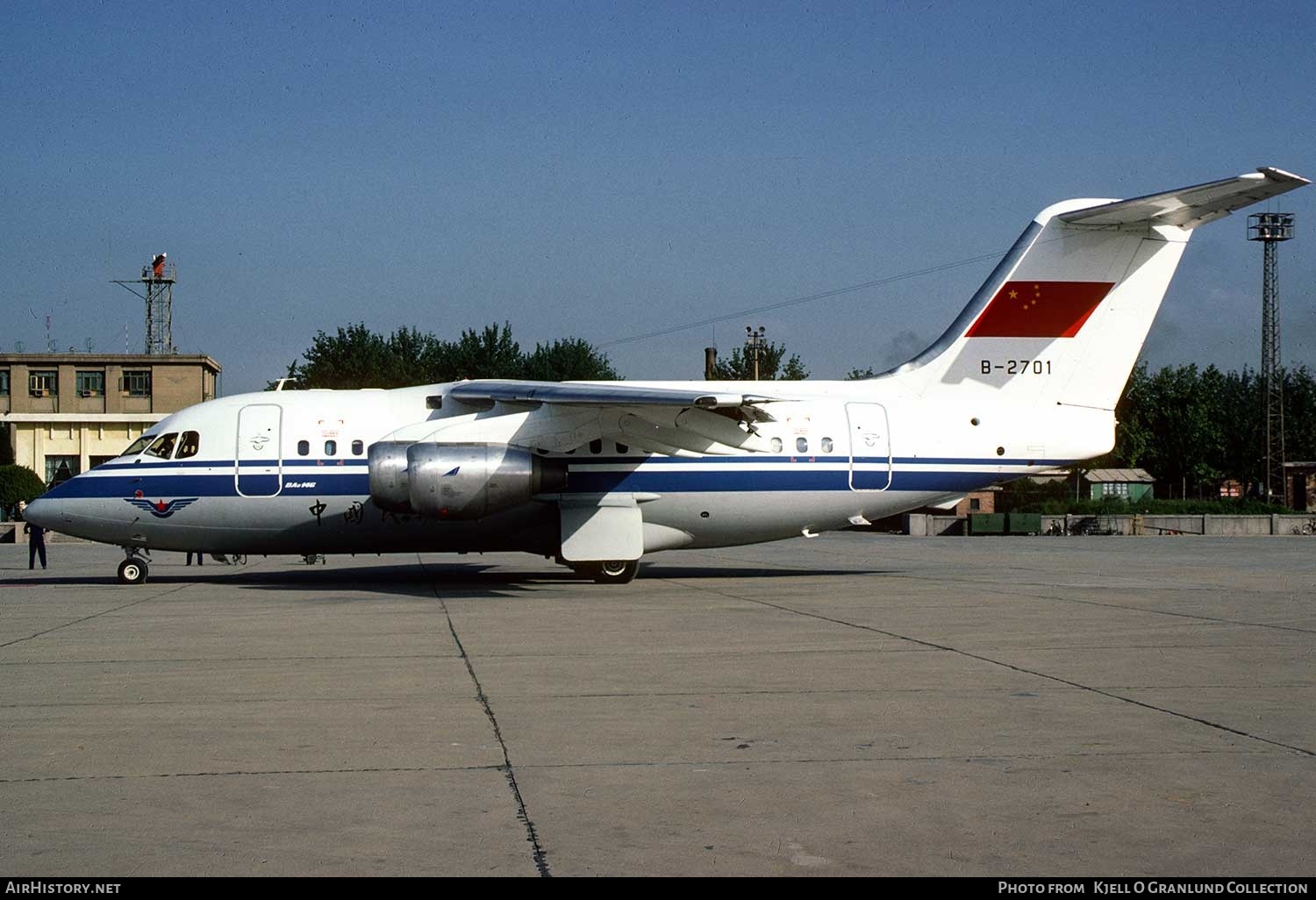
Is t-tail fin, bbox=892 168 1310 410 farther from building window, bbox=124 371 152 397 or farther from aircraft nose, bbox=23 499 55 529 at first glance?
building window, bbox=124 371 152 397

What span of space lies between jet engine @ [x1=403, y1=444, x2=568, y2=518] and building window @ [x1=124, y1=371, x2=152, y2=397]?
7242cm

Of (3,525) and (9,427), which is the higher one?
(9,427)

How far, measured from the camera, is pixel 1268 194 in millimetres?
19531

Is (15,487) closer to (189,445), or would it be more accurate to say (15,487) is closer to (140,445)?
(140,445)

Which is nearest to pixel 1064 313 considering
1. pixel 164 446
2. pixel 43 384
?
pixel 164 446

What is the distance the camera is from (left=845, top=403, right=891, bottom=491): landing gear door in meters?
21.9

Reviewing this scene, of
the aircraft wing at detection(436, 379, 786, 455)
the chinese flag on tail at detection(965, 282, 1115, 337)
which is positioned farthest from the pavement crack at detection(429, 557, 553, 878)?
the chinese flag on tail at detection(965, 282, 1115, 337)

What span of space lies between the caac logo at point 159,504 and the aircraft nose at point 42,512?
1416 mm

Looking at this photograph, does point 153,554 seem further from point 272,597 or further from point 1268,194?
point 1268,194

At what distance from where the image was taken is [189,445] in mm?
21797

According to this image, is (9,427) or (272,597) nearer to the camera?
(272,597)
